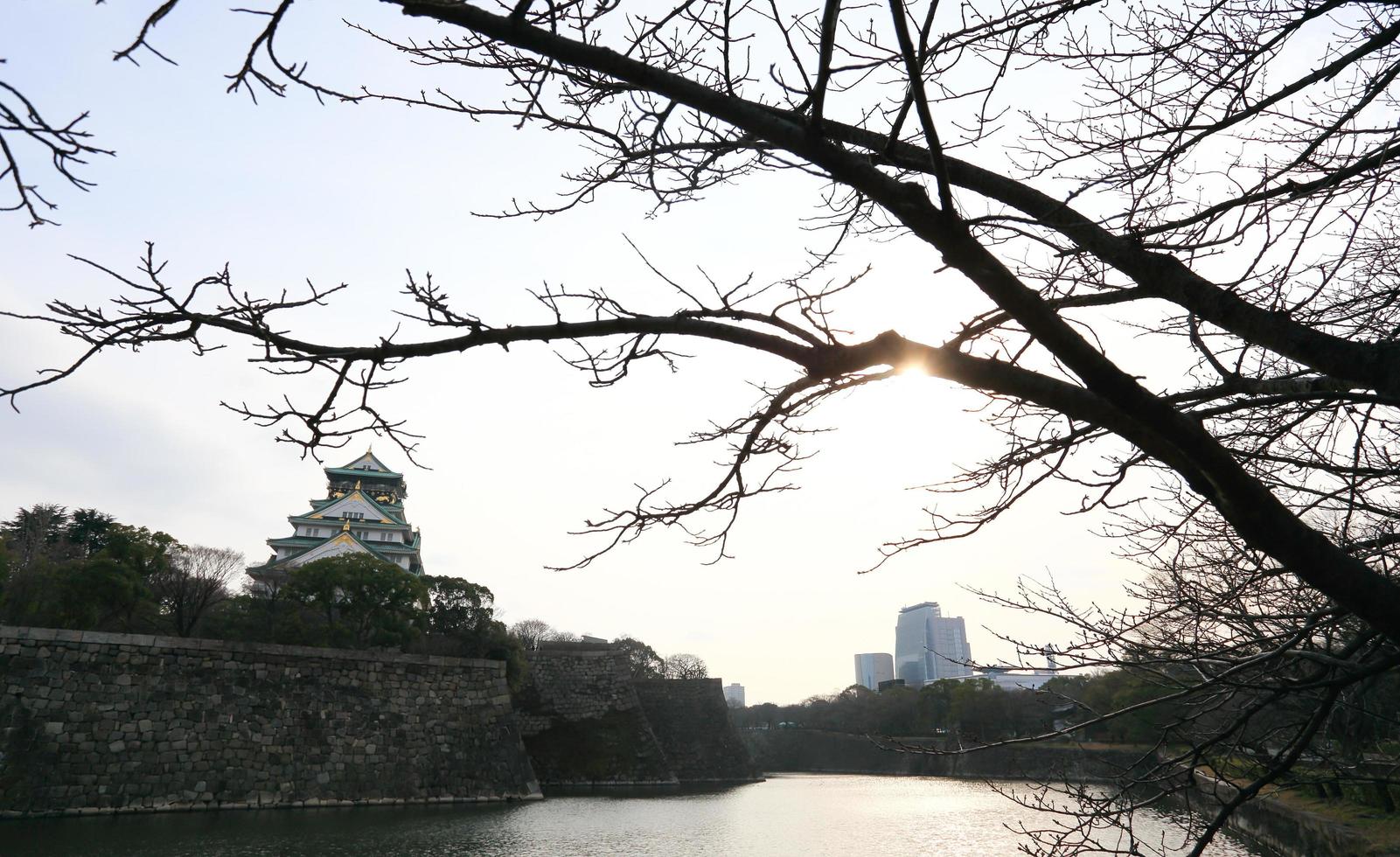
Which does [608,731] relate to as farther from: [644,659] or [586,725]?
[644,659]

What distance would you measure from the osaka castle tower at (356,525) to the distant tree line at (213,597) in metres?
4.10

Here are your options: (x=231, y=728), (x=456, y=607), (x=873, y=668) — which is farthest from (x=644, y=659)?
(x=873, y=668)

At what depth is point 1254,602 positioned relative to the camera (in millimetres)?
3959

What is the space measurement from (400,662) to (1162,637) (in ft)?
50.7

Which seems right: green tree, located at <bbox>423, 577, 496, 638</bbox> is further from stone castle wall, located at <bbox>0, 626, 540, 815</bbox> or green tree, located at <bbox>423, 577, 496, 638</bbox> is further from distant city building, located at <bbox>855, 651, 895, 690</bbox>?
distant city building, located at <bbox>855, 651, 895, 690</bbox>

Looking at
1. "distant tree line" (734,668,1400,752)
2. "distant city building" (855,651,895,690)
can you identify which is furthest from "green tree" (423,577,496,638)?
"distant city building" (855,651,895,690)

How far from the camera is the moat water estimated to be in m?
9.17

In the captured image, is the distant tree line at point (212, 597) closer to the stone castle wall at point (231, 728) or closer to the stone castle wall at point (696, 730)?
the stone castle wall at point (231, 728)

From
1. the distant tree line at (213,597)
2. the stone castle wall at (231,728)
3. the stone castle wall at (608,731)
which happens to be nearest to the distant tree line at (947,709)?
the stone castle wall at (608,731)

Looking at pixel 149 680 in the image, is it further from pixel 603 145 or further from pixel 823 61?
pixel 823 61

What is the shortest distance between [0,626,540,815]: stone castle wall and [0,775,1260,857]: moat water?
66cm

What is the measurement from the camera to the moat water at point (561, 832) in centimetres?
917

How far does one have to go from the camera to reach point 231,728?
13.4 m

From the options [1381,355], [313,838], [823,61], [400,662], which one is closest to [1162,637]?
[1381,355]
